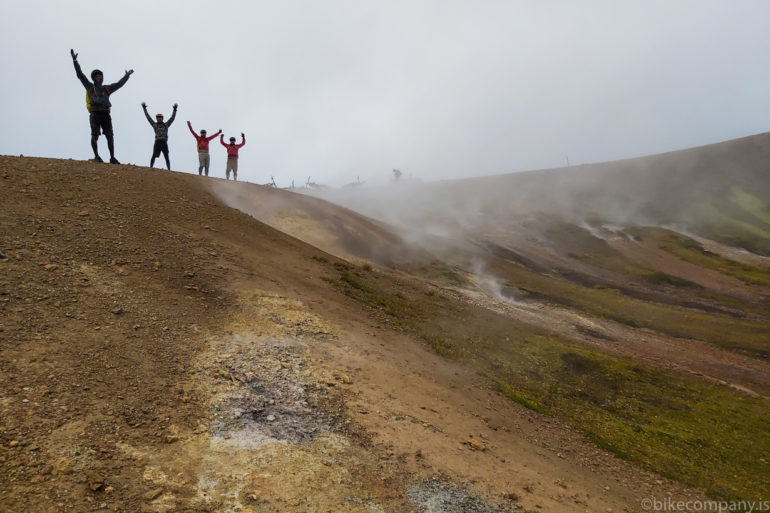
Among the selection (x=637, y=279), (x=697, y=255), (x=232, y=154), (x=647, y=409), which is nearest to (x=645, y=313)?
(x=637, y=279)

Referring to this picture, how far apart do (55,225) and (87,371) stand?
20.7ft

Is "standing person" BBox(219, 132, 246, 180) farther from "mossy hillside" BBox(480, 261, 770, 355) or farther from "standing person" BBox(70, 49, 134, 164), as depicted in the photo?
"mossy hillside" BBox(480, 261, 770, 355)

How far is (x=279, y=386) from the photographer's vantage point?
345 inches

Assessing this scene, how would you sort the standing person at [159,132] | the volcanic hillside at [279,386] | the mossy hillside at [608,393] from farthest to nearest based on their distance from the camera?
the standing person at [159,132], the mossy hillside at [608,393], the volcanic hillside at [279,386]

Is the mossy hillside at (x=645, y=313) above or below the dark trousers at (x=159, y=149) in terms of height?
below

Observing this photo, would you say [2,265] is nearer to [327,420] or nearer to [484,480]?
[327,420]

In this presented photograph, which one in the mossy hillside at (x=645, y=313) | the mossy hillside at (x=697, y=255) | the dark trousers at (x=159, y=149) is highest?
the dark trousers at (x=159, y=149)

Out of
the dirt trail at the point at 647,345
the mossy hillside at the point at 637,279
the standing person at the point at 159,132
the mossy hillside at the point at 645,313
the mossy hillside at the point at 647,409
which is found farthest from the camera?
the mossy hillside at the point at 637,279

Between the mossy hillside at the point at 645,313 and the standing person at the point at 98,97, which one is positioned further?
the mossy hillside at the point at 645,313

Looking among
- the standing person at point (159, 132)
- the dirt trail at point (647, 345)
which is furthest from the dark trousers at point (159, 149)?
the dirt trail at point (647, 345)

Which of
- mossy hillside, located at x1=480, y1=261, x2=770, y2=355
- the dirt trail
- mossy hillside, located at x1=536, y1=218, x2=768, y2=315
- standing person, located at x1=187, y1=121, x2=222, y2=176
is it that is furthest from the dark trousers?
mossy hillside, located at x1=536, y1=218, x2=768, y2=315

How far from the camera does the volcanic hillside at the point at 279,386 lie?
624 cm

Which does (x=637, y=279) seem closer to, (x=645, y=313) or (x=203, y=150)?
(x=645, y=313)

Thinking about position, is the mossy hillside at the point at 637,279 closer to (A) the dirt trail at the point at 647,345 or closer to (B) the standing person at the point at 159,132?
(A) the dirt trail at the point at 647,345
